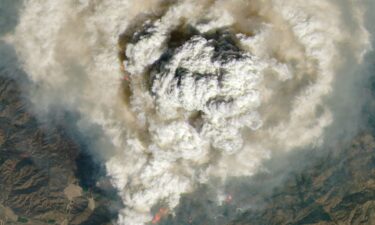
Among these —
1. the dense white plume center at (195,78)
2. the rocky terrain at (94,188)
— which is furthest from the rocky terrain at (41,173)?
the dense white plume center at (195,78)

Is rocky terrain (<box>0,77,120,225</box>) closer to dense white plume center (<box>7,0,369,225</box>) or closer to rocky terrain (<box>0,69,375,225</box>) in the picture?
rocky terrain (<box>0,69,375,225</box>)

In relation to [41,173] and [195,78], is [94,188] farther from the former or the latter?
[195,78]

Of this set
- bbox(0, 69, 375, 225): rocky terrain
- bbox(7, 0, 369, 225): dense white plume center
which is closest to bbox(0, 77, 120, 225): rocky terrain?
bbox(0, 69, 375, 225): rocky terrain

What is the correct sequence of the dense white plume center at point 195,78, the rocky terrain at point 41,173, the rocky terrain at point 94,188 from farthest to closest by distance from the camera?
the rocky terrain at point 41,173
the rocky terrain at point 94,188
the dense white plume center at point 195,78

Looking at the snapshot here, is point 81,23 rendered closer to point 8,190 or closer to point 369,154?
point 8,190

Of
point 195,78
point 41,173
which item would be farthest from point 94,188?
point 195,78

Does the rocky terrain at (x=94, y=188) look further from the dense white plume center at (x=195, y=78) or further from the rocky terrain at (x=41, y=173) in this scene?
the dense white plume center at (x=195, y=78)

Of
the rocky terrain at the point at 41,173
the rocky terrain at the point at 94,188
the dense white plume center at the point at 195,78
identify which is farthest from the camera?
the rocky terrain at the point at 41,173

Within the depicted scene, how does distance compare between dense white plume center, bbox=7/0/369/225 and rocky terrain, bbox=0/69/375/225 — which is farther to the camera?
rocky terrain, bbox=0/69/375/225

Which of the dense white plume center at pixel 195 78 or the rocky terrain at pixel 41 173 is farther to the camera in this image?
the rocky terrain at pixel 41 173
